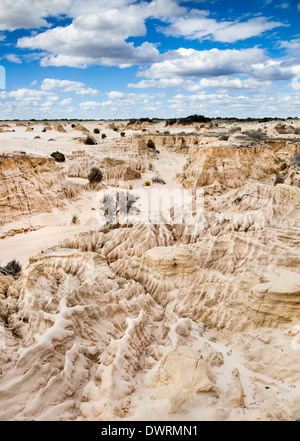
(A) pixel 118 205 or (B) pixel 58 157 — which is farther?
(B) pixel 58 157

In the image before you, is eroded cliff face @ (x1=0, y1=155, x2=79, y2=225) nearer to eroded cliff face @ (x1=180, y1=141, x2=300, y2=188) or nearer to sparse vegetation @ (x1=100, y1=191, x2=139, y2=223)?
sparse vegetation @ (x1=100, y1=191, x2=139, y2=223)

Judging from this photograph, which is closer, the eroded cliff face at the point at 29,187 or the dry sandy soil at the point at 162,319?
the dry sandy soil at the point at 162,319

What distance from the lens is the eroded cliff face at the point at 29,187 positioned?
50.7 feet

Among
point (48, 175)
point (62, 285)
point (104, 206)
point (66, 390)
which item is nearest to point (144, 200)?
point (104, 206)

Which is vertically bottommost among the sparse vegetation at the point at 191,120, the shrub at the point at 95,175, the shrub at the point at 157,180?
the shrub at the point at 157,180

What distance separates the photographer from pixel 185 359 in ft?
14.5

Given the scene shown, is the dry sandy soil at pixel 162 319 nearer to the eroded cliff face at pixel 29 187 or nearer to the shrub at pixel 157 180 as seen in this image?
the eroded cliff face at pixel 29 187

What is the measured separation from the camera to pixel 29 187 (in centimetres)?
1667

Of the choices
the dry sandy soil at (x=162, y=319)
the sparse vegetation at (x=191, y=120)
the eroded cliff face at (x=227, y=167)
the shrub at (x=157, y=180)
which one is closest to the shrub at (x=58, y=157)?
the shrub at (x=157, y=180)

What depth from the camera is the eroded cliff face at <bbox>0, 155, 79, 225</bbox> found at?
608 inches

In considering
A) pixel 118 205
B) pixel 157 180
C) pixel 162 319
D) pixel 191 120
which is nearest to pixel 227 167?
pixel 157 180

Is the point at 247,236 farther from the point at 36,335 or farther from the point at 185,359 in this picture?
the point at 36,335

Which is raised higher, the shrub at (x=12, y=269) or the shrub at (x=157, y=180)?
the shrub at (x=157, y=180)

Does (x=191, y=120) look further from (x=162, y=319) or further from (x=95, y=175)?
(x=162, y=319)
